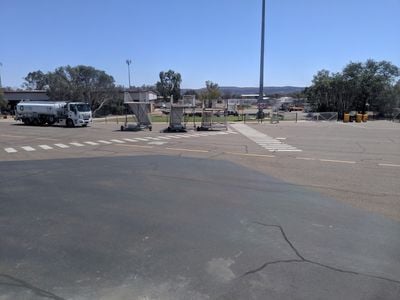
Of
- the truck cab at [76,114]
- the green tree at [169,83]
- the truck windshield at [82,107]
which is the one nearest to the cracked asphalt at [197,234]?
the truck cab at [76,114]

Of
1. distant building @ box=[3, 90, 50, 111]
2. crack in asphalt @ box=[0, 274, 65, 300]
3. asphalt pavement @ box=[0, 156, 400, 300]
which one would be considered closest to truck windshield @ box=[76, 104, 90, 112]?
asphalt pavement @ box=[0, 156, 400, 300]

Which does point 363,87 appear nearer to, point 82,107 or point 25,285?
point 82,107

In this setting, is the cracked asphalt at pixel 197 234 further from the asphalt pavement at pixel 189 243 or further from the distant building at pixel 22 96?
the distant building at pixel 22 96

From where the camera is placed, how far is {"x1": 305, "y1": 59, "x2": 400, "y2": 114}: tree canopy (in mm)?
59688

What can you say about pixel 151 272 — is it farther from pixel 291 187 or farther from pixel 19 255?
pixel 291 187

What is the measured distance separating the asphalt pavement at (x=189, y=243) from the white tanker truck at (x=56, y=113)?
2956 cm

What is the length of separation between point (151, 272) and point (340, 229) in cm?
336

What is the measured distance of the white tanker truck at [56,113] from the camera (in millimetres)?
38250

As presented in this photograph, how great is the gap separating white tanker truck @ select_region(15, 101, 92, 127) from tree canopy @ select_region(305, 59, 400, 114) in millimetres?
39642

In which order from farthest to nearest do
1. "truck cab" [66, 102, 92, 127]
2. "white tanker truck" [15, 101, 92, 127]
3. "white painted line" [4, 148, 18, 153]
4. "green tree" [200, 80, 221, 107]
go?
"green tree" [200, 80, 221, 107], "white tanker truck" [15, 101, 92, 127], "truck cab" [66, 102, 92, 127], "white painted line" [4, 148, 18, 153]

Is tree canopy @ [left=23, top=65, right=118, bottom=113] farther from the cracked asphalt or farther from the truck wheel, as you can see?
the cracked asphalt

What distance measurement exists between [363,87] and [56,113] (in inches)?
1746

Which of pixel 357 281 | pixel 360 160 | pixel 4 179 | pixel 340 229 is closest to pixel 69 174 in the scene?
pixel 4 179

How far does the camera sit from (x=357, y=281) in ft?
14.9
